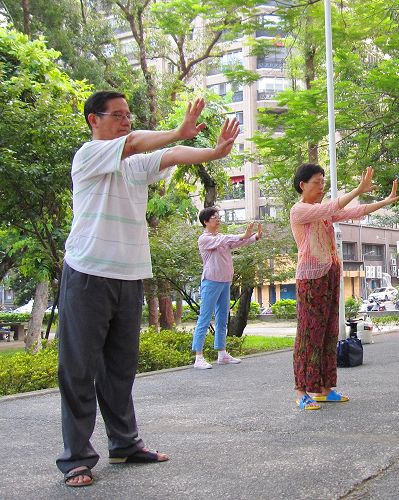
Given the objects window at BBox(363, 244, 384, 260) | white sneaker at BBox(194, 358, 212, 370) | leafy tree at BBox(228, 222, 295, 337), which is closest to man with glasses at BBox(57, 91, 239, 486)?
white sneaker at BBox(194, 358, 212, 370)

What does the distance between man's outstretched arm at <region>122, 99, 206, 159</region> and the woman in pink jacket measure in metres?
2.42

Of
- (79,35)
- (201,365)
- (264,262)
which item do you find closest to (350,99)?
(264,262)

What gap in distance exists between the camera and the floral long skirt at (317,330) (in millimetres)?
5652

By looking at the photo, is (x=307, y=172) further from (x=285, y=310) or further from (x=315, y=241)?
(x=285, y=310)

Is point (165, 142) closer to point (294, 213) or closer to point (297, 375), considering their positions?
point (294, 213)

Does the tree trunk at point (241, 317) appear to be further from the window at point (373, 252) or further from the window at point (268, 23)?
the window at point (373, 252)

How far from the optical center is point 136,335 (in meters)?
3.80

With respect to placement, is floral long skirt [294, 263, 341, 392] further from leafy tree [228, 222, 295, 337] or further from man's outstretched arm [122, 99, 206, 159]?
leafy tree [228, 222, 295, 337]

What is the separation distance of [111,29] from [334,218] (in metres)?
18.3

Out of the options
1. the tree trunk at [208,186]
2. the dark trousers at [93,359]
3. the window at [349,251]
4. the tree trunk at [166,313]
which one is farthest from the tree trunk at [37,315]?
the window at [349,251]

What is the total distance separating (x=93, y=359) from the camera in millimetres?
3568

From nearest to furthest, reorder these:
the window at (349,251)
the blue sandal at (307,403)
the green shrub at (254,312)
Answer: the blue sandal at (307,403) → the green shrub at (254,312) → the window at (349,251)

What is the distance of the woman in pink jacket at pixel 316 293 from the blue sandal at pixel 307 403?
0.29 feet

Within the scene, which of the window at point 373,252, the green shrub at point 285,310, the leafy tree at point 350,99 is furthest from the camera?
the window at point 373,252
